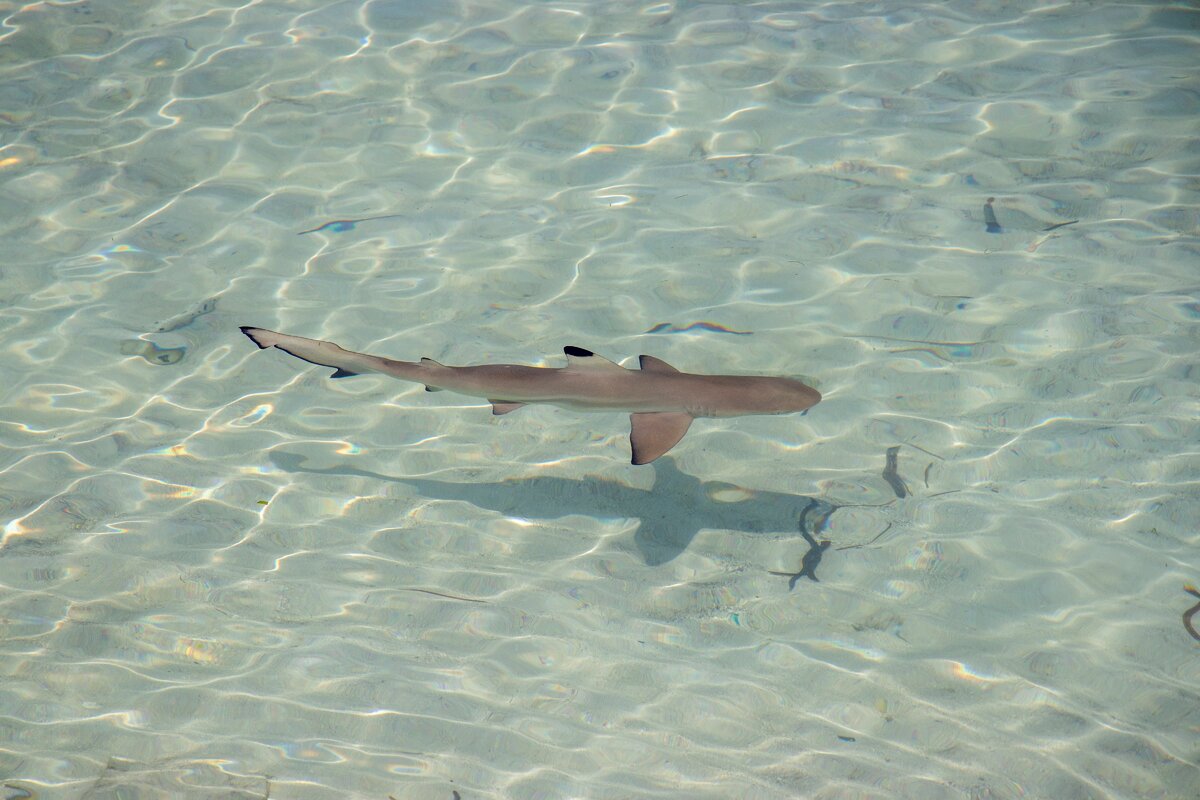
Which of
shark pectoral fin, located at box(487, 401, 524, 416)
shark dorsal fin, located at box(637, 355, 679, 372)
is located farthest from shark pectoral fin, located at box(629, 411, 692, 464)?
shark pectoral fin, located at box(487, 401, 524, 416)

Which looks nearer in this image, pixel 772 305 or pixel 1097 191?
pixel 772 305

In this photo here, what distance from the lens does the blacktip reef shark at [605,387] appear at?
191 inches

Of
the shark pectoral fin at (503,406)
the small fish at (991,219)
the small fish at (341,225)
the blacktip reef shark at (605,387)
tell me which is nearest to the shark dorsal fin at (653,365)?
the blacktip reef shark at (605,387)

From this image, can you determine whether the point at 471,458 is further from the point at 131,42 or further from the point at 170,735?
the point at 131,42

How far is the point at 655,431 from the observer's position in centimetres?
499

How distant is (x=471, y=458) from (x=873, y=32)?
649 centimetres

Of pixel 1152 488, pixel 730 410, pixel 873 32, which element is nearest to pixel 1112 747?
pixel 1152 488

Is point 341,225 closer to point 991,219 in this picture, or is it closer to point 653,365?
point 653,365

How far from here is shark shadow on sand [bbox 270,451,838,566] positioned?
5.42m

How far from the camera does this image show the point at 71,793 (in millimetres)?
3727

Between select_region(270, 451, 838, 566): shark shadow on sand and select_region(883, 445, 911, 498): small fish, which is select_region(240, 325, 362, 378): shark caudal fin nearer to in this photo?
select_region(270, 451, 838, 566): shark shadow on sand

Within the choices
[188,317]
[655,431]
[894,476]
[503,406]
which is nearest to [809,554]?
[894,476]

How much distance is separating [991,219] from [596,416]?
12.4ft

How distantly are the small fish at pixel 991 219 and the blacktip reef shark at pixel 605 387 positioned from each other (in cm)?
324
